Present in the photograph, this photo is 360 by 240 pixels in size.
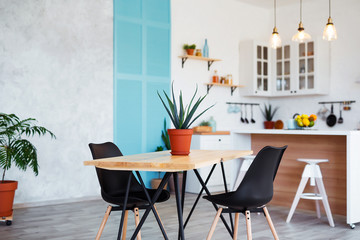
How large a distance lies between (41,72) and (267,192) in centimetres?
359

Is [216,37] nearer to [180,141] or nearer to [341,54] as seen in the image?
[341,54]

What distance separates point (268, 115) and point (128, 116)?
301cm

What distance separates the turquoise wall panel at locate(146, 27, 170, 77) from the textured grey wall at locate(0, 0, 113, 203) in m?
0.65

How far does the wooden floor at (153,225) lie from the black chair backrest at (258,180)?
43.3 inches

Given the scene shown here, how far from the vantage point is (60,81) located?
18.8 ft

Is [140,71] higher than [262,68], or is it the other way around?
[262,68]

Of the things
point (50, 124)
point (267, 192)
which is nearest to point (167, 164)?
point (267, 192)

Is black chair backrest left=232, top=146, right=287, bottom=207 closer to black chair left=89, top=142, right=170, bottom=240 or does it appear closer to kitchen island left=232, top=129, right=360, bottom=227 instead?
black chair left=89, top=142, right=170, bottom=240

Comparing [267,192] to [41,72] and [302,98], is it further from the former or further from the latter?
[302,98]

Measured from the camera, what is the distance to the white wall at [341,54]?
7152mm

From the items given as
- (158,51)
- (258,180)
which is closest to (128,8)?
(158,51)

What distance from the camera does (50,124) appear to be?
5629 millimetres

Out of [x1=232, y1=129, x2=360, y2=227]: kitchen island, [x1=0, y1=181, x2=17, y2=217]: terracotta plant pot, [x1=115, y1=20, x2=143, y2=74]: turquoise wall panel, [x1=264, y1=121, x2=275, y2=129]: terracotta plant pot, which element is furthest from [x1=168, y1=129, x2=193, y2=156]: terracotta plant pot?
[x1=264, y1=121, x2=275, y2=129]: terracotta plant pot

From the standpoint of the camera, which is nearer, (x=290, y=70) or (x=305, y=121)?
(x=305, y=121)
